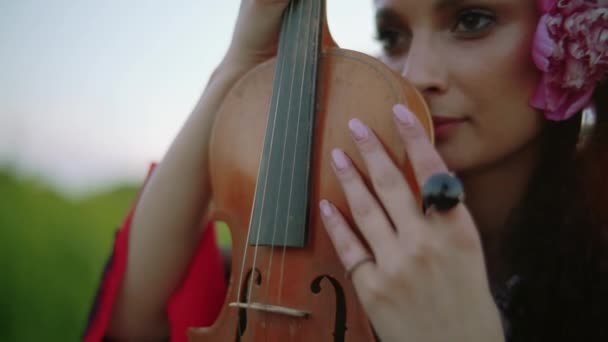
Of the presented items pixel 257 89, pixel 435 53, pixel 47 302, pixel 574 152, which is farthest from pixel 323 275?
pixel 47 302

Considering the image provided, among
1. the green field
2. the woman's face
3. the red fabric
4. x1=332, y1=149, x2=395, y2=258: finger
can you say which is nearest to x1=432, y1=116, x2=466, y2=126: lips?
the woman's face

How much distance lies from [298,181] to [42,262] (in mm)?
1961

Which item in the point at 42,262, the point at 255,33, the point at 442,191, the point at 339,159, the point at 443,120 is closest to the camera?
the point at 442,191

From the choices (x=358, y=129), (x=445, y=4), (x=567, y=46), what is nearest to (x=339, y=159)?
(x=358, y=129)

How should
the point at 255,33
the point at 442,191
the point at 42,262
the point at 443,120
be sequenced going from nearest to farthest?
the point at 442,191, the point at 443,120, the point at 255,33, the point at 42,262

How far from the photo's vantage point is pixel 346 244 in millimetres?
690

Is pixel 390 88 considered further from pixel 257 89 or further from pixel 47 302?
pixel 47 302

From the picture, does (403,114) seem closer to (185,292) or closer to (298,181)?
(298,181)

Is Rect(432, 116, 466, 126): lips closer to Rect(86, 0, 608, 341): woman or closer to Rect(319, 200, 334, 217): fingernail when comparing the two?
Rect(86, 0, 608, 341): woman

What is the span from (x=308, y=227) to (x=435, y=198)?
0.66ft

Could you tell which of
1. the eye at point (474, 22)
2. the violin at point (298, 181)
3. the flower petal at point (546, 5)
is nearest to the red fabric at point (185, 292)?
the violin at point (298, 181)

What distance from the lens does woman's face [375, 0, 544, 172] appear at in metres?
0.90

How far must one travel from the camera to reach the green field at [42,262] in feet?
7.28

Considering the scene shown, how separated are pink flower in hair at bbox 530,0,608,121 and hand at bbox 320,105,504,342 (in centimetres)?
38
